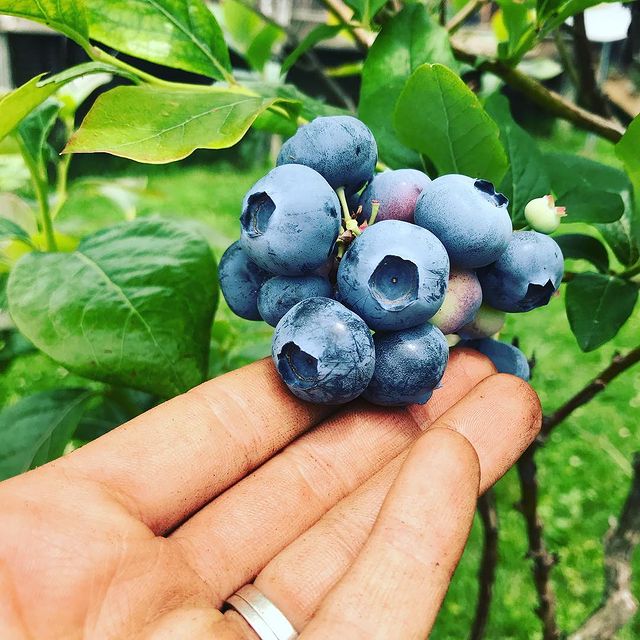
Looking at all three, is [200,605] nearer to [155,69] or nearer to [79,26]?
[79,26]

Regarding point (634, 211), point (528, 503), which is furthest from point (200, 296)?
point (528, 503)

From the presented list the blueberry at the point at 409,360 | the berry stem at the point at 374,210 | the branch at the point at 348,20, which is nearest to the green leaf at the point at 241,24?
the branch at the point at 348,20

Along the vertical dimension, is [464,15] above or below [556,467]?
above

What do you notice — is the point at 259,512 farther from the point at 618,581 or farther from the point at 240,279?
the point at 618,581

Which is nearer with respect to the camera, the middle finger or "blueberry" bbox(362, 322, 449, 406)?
"blueberry" bbox(362, 322, 449, 406)

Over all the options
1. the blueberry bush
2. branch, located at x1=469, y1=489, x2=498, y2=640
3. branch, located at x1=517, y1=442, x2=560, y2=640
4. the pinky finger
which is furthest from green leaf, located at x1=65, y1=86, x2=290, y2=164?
branch, located at x1=469, y1=489, x2=498, y2=640

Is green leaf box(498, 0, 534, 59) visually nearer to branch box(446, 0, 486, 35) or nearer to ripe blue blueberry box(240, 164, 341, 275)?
branch box(446, 0, 486, 35)

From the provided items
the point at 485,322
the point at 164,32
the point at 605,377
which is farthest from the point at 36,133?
the point at 605,377
